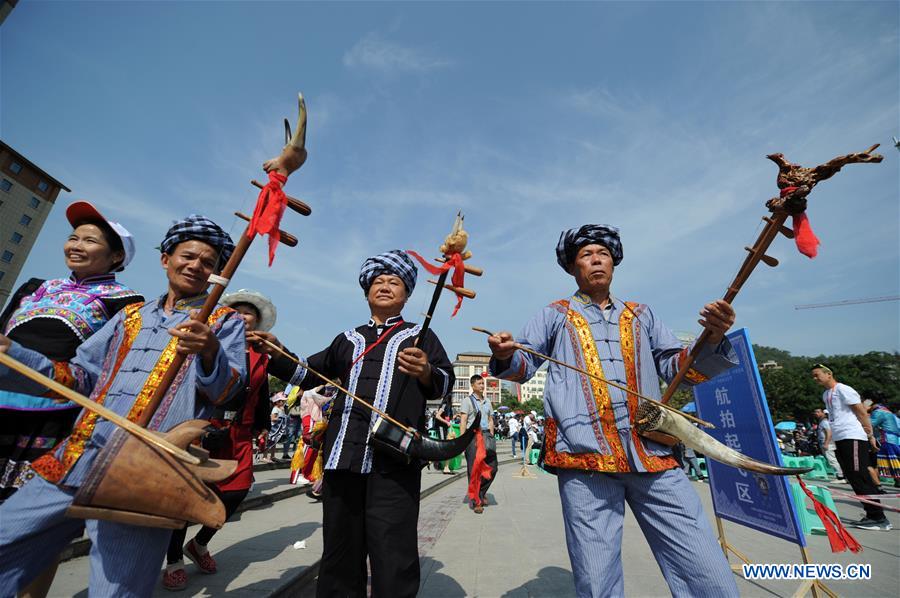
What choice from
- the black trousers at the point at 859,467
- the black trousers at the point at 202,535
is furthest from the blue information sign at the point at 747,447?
the black trousers at the point at 202,535

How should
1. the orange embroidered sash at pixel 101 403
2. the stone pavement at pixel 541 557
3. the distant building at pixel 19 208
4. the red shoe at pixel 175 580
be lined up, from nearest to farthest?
the orange embroidered sash at pixel 101 403
the red shoe at pixel 175 580
the stone pavement at pixel 541 557
the distant building at pixel 19 208

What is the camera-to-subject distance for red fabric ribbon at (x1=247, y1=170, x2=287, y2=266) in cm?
175

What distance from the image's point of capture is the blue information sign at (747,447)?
3.19 meters

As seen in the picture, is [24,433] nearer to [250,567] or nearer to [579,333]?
[250,567]

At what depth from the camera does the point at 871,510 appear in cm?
618

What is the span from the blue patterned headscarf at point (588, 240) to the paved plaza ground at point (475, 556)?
2740mm

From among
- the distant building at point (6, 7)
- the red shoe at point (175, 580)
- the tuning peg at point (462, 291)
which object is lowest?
the red shoe at point (175, 580)

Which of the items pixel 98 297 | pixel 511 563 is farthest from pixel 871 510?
pixel 98 297

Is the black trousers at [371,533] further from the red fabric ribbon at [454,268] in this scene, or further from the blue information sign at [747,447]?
the blue information sign at [747,447]

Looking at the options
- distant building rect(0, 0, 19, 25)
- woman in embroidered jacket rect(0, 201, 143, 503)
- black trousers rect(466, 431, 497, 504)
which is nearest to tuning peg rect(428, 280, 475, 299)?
woman in embroidered jacket rect(0, 201, 143, 503)

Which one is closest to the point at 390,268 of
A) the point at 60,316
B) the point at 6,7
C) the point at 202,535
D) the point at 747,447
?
the point at 60,316

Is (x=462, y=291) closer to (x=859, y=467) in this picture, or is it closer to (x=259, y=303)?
(x=259, y=303)

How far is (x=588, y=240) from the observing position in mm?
2719

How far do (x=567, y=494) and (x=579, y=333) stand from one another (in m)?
0.92
